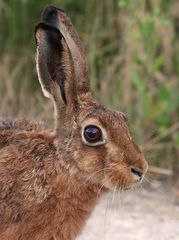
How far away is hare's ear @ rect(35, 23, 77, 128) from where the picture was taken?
5.48m

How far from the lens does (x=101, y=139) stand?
17.3ft

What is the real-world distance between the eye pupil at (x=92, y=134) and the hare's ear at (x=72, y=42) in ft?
0.98

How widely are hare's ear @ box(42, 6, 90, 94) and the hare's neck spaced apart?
0.57 metres

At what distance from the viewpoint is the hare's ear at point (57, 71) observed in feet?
18.0

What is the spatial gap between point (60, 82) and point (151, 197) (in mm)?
2338

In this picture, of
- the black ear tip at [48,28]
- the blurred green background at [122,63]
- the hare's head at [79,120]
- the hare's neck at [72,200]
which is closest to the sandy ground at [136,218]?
the blurred green background at [122,63]

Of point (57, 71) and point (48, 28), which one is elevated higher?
point (48, 28)

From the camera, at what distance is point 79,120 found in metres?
5.43

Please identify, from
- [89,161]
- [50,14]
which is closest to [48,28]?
[50,14]

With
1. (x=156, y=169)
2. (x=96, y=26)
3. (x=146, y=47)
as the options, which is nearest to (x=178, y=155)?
(x=156, y=169)

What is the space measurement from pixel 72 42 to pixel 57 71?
0.66 ft

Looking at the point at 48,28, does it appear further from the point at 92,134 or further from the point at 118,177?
the point at 118,177

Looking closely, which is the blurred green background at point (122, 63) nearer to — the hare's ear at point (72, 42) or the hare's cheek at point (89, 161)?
the hare's ear at point (72, 42)

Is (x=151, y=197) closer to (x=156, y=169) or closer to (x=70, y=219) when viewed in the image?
(x=156, y=169)
